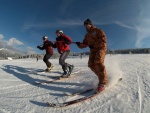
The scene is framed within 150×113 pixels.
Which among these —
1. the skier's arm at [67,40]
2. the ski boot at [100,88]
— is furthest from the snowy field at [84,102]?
the skier's arm at [67,40]

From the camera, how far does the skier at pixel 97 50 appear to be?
19.9 ft

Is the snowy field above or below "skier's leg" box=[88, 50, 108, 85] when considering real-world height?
below

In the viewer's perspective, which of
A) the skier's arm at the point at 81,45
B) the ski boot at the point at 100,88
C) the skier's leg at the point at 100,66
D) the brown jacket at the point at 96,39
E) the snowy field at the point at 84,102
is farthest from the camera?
the skier's arm at the point at 81,45

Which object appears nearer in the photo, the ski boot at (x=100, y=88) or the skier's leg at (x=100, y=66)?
the ski boot at (x=100, y=88)

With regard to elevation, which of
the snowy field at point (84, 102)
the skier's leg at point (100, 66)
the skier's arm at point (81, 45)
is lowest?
the snowy field at point (84, 102)

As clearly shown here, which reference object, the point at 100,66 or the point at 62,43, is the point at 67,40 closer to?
the point at 62,43

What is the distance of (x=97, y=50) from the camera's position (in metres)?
6.26

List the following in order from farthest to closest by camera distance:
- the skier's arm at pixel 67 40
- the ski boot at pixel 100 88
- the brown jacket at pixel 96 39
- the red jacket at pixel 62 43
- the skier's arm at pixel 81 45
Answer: the red jacket at pixel 62 43 → the skier's arm at pixel 67 40 → the skier's arm at pixel 81 45 → the brown jacket at pixel 96 39 → the ski boot at pixel 100 88

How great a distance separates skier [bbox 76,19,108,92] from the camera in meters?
6.07

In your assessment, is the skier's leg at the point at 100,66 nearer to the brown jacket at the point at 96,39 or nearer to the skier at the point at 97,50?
the skier at the point at 97,50

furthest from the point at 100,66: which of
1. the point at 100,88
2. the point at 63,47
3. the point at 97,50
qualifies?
the point at 63,47

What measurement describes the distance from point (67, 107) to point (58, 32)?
4.88 m

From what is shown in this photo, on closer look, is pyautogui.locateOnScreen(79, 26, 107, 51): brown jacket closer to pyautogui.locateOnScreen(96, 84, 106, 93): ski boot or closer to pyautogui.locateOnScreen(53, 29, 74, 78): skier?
pyautogui.locateOnScreen(96, 84, 106, 93): ski boot

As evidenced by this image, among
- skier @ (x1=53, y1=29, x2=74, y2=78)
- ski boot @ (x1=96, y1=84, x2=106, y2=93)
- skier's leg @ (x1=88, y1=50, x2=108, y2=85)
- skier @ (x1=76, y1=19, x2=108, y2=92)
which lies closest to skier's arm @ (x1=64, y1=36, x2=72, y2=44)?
skier @ (x1=53, y1=29, x2=74, y2=78)
